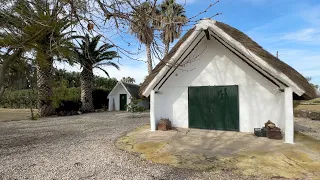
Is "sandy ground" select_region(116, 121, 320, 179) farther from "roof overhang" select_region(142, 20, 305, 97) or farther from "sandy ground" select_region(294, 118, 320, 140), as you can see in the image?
"roof overhang" select_region(142, 20, 305, 97)

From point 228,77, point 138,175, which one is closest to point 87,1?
point 138,175

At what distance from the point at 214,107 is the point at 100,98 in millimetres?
23018

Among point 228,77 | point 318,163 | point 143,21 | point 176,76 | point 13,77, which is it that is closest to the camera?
point 143,21

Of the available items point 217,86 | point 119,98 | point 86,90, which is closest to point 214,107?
point 217,86

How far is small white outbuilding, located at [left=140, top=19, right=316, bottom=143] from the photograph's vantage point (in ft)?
30.0

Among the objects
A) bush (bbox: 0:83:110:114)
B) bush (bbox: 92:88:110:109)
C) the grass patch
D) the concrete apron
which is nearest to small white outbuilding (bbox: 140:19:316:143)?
the concrete apron

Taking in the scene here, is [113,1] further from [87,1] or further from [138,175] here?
[138,175]

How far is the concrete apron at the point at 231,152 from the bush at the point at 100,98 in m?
21.9

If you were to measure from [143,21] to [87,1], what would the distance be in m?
0.80

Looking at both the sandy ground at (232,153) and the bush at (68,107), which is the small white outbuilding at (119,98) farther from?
the sandy ground at (232,153)

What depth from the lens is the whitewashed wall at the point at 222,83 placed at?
943 cm

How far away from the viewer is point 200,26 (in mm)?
8594

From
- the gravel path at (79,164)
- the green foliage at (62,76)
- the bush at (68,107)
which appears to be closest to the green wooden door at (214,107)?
the gravel path at (79,164)

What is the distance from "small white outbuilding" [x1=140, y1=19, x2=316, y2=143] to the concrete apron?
0.98 meters
